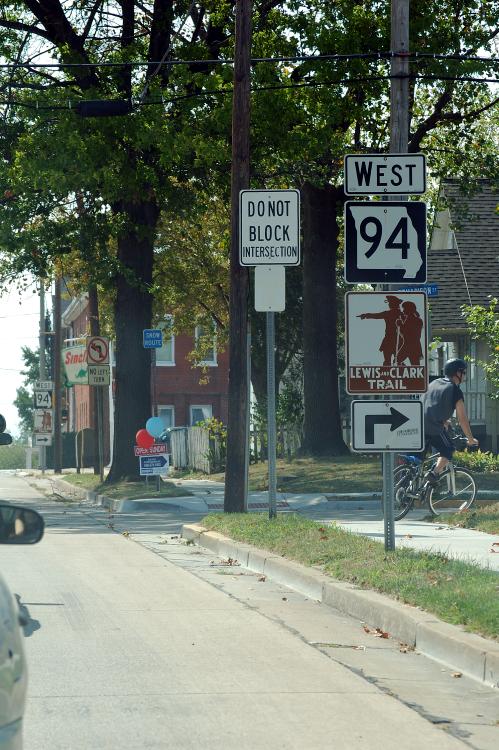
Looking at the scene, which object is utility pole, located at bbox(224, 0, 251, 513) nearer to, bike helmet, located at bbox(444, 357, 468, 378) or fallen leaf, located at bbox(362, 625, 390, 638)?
bike helmet, located at bbox(444, 357, 468, 378)

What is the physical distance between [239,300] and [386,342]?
21.1ft

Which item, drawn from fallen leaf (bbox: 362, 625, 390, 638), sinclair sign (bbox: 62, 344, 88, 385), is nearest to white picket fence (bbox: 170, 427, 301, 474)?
sinclair sign (bbox: 62, 344, 88, 385)

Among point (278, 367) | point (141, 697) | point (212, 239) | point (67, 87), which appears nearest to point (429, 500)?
point (141, 697)

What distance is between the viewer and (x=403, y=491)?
54.8 feet

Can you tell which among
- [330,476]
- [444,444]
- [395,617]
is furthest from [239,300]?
[395,617]

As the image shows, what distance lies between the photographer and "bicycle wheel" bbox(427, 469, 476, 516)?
1678 centimetres

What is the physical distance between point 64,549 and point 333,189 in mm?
16680

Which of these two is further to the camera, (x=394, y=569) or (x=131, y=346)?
(x=131, y=346)

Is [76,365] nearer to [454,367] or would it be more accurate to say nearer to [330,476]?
[330,476]

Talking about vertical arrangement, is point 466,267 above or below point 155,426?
above

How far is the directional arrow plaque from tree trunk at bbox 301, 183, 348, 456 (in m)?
18.0

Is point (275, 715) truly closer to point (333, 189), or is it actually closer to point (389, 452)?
point (389, 452)

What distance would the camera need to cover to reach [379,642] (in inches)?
346

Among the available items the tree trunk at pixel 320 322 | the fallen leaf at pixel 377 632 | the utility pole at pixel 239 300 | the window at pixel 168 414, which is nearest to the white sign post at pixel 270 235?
the utility pole at pixel 239 300
